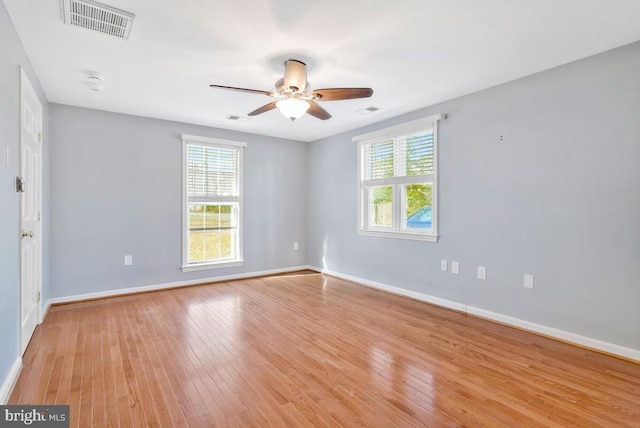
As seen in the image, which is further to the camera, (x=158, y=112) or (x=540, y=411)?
(x=158, y=112)

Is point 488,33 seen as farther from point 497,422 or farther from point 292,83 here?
point 497,422

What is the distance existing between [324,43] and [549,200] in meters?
2.46

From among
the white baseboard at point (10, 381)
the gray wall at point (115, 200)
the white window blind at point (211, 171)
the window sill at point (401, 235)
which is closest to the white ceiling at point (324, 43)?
the gray wall at point (115, 200)

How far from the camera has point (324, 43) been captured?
2479 mm

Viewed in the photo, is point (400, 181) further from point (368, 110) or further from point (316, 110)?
point (316, 110)

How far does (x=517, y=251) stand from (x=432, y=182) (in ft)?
4.09

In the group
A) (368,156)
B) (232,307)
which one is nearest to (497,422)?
(232,307)

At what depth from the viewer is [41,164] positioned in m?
3.41

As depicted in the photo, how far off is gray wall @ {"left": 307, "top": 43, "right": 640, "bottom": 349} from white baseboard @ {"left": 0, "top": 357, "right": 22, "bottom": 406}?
3881mm

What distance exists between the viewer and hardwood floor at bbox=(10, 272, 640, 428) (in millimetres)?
1861

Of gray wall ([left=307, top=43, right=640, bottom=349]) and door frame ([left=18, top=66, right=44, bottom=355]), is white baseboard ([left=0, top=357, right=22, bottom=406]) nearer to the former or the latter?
door frame ([left=18, top=66, right=44, bottom=355])

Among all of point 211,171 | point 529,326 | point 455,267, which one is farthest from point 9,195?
point 529,326

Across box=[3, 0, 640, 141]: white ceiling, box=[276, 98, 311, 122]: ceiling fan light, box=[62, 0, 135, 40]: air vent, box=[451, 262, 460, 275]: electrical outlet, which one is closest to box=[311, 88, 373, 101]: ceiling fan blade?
box=[276, 98, 311, 122]: ceiling fan light

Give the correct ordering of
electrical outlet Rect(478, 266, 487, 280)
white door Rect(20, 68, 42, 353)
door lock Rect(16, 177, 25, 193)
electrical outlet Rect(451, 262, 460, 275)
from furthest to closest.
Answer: electrical outlet Rect(451, 262, 460, 275) < electrical outlet Rect(478, 266, 487, 280) < white door Rect(20, 68, 42, 353) < door lock Rect(16, 177, 25, 193)
